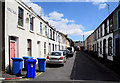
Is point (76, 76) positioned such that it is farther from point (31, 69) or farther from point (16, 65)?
point (16, 65)

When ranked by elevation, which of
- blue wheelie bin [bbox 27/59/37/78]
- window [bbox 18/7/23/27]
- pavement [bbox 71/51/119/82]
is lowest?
pavement [bbox 71/51/119/82]

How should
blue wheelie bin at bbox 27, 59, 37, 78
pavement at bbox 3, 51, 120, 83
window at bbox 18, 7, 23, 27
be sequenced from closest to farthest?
1. pavement at bbox 3, 51, 120, 83
2. blue wheelie bin at bbox 27, 59, 37, 78
3. window at bbox 18, 7, 23, 27

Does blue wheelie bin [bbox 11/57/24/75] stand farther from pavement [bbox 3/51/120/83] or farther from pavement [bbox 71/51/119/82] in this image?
pavement [bbox 71/51/119/82]

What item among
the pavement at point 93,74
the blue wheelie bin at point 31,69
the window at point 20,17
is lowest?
the pavement at point 93,74

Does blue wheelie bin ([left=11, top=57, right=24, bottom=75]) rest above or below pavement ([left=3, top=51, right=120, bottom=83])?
above

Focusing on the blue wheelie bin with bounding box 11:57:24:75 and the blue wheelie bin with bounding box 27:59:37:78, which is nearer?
the blue wheelie bin with bounding box 27:59:37:78

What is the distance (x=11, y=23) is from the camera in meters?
8.34

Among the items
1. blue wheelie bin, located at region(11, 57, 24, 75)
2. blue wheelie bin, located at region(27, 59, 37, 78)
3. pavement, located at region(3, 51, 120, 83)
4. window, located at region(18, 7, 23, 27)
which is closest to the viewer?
pavement, located at region(3, 51, 120, 83)

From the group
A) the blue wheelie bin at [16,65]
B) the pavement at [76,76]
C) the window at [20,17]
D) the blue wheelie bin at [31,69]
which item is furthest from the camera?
the window at [20,17]

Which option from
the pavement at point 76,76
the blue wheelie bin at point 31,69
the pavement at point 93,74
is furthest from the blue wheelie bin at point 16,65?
the pavement at point 93,74

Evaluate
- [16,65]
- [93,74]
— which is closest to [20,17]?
[16,65]

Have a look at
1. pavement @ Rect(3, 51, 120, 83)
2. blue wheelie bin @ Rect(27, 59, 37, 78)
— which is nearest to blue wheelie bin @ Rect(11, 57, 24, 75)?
blue wheelie bin @ Rect(27, 59, 37, 78)

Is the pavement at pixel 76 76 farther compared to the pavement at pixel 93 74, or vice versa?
the pavement at pixel 93 74

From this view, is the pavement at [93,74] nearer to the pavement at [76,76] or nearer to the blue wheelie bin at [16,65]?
the pavement at [76,76]
